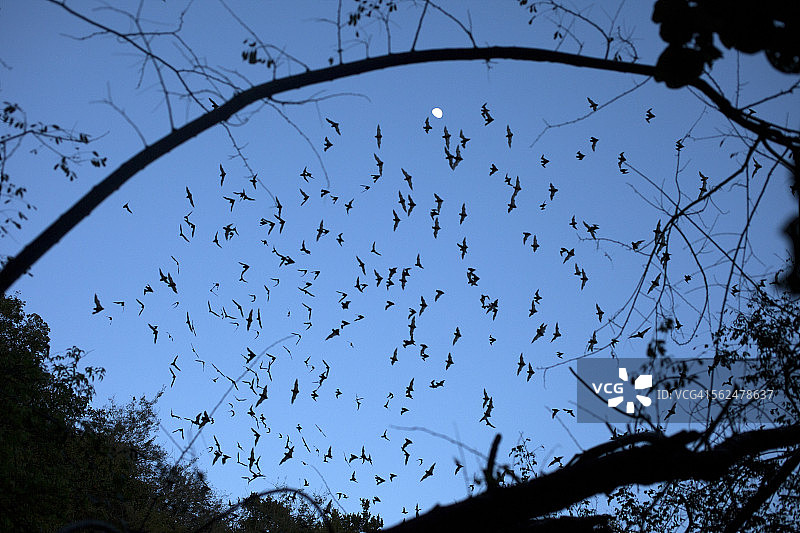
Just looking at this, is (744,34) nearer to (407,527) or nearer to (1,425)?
(407,527)

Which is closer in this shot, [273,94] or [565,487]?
[565,487]

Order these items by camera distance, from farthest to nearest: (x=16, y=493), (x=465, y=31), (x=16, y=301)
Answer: (x=16, y=301), (x=16, y=493), (x=465, y=31)

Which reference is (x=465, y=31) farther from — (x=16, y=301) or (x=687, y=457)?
(x=16, y=301)

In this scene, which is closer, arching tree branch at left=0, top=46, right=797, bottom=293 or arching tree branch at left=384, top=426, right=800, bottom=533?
arching tree branch at left=0, top=46, right=797, bottom=293

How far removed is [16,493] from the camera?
11.0 metres

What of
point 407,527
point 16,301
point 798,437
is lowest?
point 407,527

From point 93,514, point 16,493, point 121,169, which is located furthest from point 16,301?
point 121,169

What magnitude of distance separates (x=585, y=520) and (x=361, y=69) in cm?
164

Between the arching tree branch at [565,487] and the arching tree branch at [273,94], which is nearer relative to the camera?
the arching tree branch at [273,94]

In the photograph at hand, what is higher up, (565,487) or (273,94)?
(273,94)

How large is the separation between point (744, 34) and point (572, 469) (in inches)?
58.6

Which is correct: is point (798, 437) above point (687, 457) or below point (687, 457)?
above

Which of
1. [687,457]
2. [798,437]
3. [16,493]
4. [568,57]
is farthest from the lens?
[16,493]

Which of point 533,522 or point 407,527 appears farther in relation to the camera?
point 533,522
